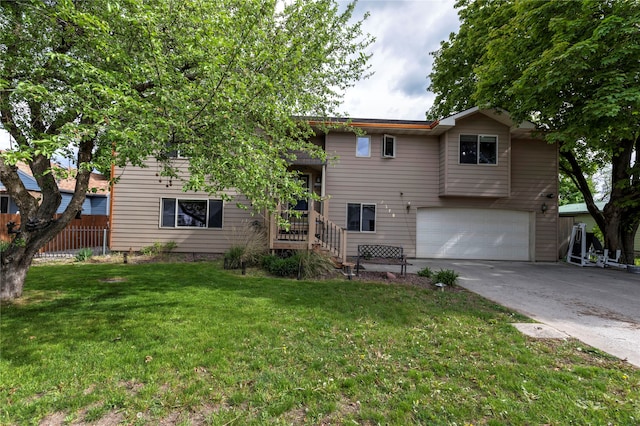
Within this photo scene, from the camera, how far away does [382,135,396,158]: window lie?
11.4 meters

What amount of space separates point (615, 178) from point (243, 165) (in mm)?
14005

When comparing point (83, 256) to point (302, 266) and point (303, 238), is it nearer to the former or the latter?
point (303, 238)

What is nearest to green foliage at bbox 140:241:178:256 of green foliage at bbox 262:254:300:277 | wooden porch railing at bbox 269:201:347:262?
wooden porch railing at bbox 269:201:347:262

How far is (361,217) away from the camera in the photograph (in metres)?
11.5

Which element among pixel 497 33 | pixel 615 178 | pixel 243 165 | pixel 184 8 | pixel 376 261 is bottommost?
pixel 376 261

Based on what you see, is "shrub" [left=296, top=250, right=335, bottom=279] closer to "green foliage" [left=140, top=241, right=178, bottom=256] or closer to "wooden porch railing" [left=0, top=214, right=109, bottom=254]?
"green foliage" [left=140, top=241, right=178, bottom=256]

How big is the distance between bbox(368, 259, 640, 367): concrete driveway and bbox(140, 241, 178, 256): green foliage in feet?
27.1

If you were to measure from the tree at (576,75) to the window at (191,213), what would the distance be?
1102 cm

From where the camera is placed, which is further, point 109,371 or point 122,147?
point 122,147

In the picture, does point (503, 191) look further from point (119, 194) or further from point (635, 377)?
point (119, 194)

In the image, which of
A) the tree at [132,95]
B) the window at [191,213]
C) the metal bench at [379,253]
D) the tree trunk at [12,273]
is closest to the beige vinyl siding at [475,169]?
the metal bench at [379,253]

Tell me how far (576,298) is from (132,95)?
28.8ft

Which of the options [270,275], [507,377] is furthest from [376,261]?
[507,377]

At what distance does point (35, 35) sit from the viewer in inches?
168
